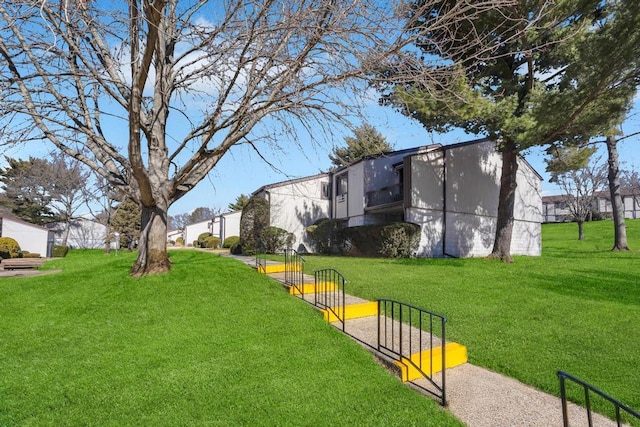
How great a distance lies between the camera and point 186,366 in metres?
4.23

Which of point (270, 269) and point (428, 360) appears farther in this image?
point (270, 269)

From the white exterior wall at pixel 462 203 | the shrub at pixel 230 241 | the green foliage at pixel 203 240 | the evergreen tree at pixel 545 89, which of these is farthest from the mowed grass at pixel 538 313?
the green foliage at pixel 203 240

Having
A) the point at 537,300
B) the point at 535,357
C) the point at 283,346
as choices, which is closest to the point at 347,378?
the point at 283,346

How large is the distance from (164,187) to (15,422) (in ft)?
19.5

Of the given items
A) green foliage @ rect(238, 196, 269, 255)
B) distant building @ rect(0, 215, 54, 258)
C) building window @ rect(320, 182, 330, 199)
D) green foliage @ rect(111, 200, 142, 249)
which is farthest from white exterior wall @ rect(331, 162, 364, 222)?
distant building @ rect(0, 215, 54, 258)

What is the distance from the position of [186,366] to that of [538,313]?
6006mm

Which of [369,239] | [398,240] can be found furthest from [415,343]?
[369,239]

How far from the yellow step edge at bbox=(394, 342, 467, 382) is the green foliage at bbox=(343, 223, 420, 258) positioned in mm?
11133

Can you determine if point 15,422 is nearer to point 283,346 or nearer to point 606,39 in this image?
point 283,346

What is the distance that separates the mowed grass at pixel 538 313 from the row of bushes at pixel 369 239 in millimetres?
3593

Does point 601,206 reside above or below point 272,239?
above

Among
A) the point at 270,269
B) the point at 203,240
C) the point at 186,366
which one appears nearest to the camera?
the point at 186,366

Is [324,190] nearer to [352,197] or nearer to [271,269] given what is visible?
[352,197]

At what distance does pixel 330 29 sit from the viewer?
4773mm
